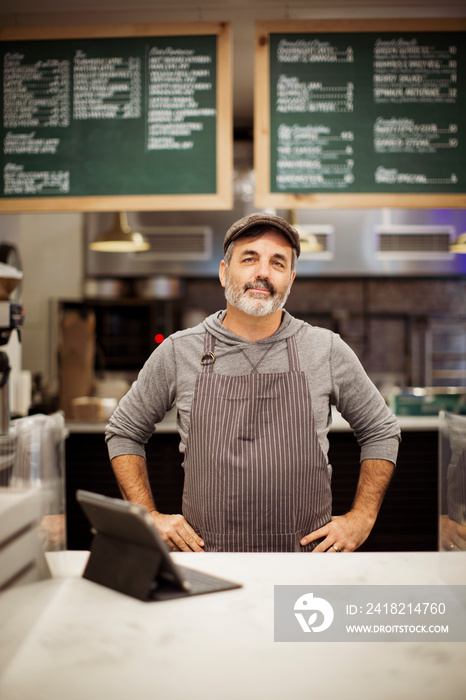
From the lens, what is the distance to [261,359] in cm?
187

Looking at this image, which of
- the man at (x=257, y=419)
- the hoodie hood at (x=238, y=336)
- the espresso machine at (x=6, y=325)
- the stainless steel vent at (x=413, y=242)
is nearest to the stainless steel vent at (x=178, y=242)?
the stainless steel vent at (x=413, y=242)

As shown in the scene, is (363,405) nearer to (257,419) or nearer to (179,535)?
(257,419)

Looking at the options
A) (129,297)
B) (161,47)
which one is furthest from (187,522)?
(129,297)

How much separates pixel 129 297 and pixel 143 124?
3.97 m

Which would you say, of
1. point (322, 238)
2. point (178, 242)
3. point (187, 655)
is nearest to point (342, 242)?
point (322, 238)

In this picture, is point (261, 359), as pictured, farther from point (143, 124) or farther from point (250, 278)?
point (143, 124)

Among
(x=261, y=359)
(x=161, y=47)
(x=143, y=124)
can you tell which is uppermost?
(x=161, y=47)

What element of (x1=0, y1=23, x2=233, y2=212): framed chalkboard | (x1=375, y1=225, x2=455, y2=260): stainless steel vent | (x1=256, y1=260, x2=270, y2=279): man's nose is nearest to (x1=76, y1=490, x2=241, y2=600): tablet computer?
(x1=256, y1=260, x2=270, y2=279): man's nose

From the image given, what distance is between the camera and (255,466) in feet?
5.56

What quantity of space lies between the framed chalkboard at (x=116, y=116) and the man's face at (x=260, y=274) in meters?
0.78

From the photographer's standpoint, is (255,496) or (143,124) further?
(143,124)

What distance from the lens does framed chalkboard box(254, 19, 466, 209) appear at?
8.71 feet

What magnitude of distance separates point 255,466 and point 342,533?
297mm

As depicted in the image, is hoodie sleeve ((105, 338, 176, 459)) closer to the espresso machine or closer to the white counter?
the espresso machine
